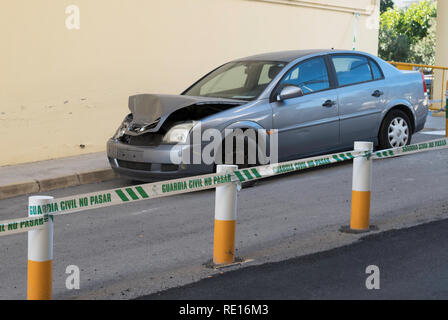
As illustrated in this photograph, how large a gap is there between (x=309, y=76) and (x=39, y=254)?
5627 mm

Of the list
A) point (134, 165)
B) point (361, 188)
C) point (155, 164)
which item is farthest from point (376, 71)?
point (361, 188)

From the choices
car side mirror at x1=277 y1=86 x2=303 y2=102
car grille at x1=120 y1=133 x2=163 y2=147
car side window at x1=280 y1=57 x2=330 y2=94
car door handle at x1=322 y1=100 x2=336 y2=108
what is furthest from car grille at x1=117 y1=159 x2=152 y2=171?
car door handle at x1=322 y1=100 x2=336 y2=108

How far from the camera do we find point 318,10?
15.1 metres

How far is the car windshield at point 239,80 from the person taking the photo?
8.80 metres

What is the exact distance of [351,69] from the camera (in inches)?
371

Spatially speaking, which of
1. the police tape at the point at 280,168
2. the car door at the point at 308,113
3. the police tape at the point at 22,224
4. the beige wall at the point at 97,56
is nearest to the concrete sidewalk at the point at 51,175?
the beige wall at the point at 97,56

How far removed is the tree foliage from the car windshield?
4968cm

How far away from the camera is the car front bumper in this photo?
7.95 metres

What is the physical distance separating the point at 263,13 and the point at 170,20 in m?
2.48

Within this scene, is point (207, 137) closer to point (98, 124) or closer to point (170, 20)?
point (98, 124)

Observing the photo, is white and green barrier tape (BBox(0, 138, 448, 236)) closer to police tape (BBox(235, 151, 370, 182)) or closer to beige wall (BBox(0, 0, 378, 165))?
police tape (BBox(235, 151, 370, 182))

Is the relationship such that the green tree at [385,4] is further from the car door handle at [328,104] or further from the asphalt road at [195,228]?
the asphalt road at [195,228]

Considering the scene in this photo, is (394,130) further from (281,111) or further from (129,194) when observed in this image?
(129,194)

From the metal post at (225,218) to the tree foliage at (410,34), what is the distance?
54147mm
